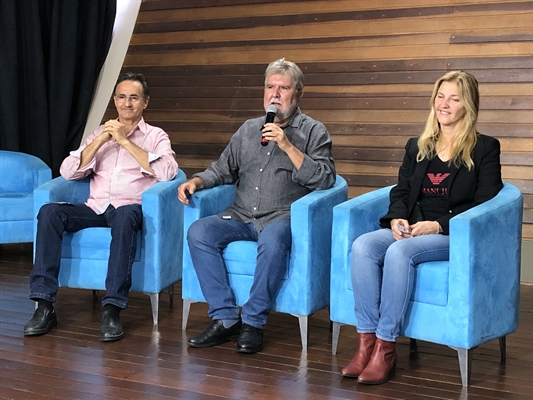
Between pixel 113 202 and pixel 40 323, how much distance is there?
71 centimetres

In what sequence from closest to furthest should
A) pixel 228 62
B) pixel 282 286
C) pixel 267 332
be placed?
pixel 282 286, pixel 267 332, pixel 228 62

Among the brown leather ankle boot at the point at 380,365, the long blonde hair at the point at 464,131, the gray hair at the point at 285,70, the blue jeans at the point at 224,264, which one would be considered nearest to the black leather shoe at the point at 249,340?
the blue jeans at the point at 224,264

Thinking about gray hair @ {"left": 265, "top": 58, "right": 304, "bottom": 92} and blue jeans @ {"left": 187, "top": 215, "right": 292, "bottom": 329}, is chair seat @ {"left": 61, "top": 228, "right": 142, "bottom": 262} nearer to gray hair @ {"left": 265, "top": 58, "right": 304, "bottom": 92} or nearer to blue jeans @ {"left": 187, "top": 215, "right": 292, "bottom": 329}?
blue jeans @ {"left": 187, "top": 215, "right": 292, "bottom": 329}

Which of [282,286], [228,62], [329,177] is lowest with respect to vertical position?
[282,286]

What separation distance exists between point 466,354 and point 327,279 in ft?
2.64

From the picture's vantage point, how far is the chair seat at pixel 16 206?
16.8ft

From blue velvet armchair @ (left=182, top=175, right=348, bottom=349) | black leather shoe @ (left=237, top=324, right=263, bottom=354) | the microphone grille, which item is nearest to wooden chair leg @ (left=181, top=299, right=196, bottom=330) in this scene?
blue velvet armchair @ (left=182, top=175, right=348, bottom=349)

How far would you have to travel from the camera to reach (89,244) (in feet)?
12.7

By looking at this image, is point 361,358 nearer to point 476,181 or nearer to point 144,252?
point 476,181

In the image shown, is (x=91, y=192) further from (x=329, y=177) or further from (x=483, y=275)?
(x=483, y=275)

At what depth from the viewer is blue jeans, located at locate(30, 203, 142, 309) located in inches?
144

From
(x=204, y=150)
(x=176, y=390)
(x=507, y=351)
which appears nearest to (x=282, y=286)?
(x=176, y=390)

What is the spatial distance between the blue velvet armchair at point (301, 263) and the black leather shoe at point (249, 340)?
140mm

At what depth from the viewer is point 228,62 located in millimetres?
6070
